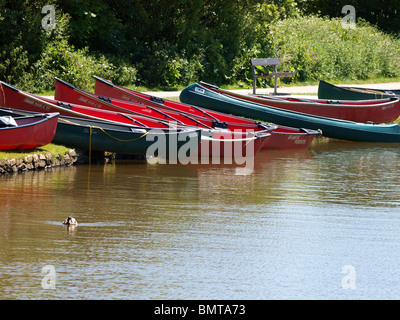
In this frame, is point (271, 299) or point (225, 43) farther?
point (225, 43)

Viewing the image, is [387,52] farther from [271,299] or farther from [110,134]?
[271,299]

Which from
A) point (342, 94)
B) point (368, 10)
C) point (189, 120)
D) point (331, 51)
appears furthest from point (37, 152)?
point (368, 10)

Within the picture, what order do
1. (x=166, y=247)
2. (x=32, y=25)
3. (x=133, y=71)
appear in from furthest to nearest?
(x=133, y=71)
(x=32, y=25)
(x=166, y=247)

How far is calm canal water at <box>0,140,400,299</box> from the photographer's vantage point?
937 cm

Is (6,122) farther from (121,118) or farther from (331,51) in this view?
(331,51)

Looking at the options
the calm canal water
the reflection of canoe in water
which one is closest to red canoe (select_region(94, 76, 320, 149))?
the calm canal water

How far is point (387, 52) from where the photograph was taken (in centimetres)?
3856

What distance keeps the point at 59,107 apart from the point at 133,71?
31.4 feet

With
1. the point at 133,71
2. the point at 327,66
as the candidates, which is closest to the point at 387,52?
the point at 327,66

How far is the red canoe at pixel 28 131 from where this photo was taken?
52.1ft

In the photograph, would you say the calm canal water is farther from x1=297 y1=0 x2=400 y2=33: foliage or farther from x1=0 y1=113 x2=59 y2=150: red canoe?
x1=297 y1=0 x2=400 y2=33: foliage

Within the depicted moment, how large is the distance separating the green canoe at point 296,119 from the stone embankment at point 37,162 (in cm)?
688

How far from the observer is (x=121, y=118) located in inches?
760
